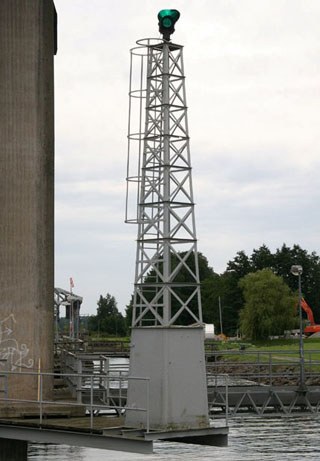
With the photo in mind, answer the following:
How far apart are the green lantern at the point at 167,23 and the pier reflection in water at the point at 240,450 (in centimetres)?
1756

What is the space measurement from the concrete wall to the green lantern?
541 cm

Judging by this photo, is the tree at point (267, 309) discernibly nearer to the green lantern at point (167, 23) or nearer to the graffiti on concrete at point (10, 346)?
the graffiti on concrete at point (10, 346)

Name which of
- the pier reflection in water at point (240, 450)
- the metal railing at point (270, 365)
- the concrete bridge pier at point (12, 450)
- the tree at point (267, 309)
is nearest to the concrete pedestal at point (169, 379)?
the concrete bridge pier at point (12, 450)

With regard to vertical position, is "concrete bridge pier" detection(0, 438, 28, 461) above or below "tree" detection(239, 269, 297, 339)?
below

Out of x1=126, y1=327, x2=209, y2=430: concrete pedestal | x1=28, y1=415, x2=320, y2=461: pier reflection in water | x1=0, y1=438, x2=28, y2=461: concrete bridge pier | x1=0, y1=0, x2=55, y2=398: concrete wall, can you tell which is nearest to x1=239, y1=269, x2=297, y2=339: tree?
x1=28, y1=415, x2=320, y2=461: pier reflection in water

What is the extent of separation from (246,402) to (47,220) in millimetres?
13546

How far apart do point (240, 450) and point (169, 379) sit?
18.1m

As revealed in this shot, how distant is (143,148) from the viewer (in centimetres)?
2467

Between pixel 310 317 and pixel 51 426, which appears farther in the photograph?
pixel 310 317

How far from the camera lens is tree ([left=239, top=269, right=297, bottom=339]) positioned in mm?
123125

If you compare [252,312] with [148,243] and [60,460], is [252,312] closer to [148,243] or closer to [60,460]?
[60,460]

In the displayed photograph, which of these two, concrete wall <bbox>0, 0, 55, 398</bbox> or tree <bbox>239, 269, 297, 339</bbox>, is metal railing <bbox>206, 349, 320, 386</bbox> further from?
concrete wall <bbox>0, 0, 55, 398</bbox>

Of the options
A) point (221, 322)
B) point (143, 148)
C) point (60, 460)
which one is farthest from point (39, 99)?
point (221, 322)

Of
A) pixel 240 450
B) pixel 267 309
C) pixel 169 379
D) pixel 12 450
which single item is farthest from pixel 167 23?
pixel 267 309
